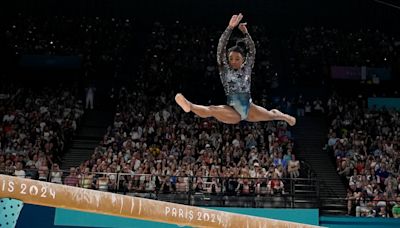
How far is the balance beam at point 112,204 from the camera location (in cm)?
549

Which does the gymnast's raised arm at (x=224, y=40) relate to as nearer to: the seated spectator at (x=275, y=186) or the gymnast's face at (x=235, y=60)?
the gymnast's face at (x=235, y=60)

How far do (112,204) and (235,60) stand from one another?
2.47 m

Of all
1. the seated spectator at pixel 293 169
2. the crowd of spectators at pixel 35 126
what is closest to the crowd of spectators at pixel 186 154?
the seated spectator at pixel 293 169

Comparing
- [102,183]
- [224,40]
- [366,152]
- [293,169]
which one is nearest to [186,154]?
[102,183]

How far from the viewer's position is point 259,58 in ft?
70.6

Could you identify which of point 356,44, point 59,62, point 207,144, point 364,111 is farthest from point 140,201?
point 356,44

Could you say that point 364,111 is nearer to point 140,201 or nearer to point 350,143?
point 350,143

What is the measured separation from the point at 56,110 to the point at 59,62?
13.2ft

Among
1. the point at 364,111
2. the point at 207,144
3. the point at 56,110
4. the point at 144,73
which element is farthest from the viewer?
the point at 144,73

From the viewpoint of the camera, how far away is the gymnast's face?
7.07 metres

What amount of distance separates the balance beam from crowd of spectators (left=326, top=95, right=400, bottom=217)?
287 inches

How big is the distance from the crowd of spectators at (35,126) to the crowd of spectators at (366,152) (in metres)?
8.04

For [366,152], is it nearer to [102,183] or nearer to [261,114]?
[102,183]

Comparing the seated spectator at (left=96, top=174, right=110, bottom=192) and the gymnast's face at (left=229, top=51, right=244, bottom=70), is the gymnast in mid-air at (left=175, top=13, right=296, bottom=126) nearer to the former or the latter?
the gymnast's face at (left=229, top=51, right=244, bottom=70)
